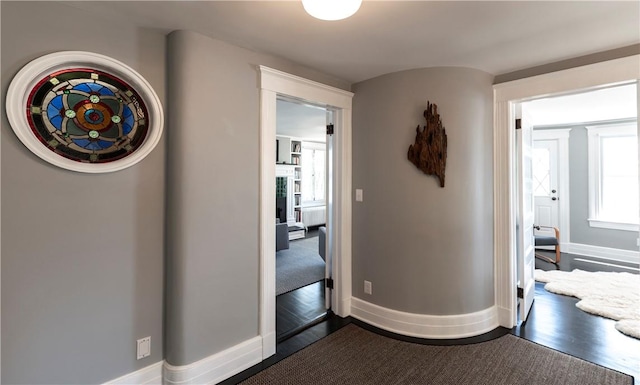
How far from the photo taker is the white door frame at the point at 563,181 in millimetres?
5152

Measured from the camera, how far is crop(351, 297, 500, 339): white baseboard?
2.51 m

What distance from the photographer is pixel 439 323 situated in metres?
2.52

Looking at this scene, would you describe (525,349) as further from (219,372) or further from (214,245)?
(214,245)

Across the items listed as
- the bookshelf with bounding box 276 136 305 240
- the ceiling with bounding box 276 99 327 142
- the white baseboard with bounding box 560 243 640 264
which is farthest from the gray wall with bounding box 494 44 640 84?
the bookshelf with bounding box 276 136 305 240

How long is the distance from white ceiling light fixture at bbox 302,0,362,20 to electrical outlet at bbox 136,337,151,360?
206 cm

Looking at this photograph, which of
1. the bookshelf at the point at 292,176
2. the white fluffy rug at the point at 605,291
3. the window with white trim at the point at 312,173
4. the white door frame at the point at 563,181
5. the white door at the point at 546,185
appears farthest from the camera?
the window with white trim at the point at 312,173

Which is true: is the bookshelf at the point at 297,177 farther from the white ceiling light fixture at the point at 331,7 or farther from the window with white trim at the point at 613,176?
the white ceiling light fixture at the point at 331,7

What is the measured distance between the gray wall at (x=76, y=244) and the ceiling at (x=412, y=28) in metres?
0.23

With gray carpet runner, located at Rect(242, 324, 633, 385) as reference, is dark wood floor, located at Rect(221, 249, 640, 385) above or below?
above

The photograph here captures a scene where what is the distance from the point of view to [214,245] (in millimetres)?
1975

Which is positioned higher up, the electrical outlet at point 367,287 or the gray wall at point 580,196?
the gray wall at point 580,196

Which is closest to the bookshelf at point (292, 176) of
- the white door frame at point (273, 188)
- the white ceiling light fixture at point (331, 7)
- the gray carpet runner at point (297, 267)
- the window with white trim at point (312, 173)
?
the window with white trim at point (312, 173)

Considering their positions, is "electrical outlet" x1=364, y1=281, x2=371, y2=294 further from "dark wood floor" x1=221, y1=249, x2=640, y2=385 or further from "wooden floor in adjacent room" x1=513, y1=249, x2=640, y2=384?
"wooden floor in adjacent room" x1=513, y1=249, x2=640, y2=384

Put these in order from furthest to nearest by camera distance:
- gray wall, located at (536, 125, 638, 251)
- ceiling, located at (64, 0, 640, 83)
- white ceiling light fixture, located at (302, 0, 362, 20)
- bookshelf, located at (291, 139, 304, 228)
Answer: bookshelf, located at (291, 139, 304, 228), gray wall, located at (536, 125, 638, 251), ceiling, located at (64, 0, 640, 83), white ceiling light fixture, located at (302, 0, 362, 20)
